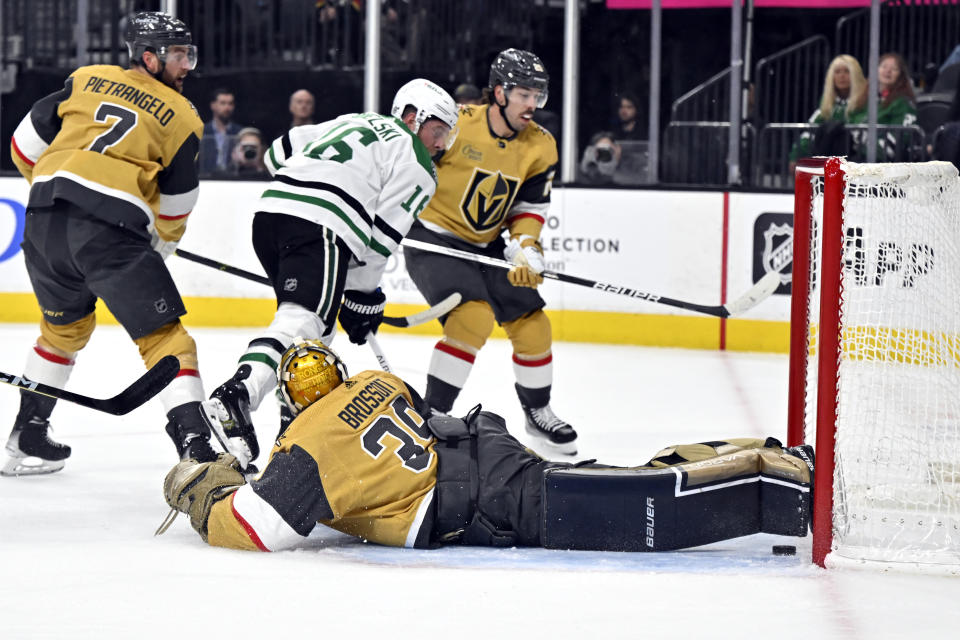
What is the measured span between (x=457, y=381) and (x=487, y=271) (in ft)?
1.11

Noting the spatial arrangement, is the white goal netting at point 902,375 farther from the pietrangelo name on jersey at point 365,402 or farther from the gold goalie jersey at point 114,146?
the gold goalie jersey at point 114,146

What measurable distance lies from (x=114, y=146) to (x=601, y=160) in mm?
3751

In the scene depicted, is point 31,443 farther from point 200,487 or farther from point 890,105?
point 890,105

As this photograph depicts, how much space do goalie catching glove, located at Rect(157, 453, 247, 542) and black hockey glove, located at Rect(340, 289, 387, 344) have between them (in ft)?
2.84

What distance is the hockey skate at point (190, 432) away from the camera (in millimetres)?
3107

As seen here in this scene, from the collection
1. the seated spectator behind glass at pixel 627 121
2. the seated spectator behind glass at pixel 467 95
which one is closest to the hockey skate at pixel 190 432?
the seated spectator behind glass at pixel 467 95

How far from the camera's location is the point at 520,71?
3.95 meters

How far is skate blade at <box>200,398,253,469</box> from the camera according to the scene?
2955 mm

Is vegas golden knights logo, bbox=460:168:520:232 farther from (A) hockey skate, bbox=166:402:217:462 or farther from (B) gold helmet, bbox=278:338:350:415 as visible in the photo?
(B) gold helmet, bbox=278:338:350:415

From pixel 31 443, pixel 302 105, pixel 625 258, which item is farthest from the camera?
pixel 302 105

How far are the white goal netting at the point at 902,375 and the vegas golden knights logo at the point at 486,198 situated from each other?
1410 millimetres

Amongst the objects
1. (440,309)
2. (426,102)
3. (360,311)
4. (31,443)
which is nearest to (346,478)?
(360,311)

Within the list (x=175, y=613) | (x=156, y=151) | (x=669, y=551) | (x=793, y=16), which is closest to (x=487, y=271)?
(x=156, y=151)

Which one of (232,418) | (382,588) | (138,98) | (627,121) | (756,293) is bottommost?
(382,588)
